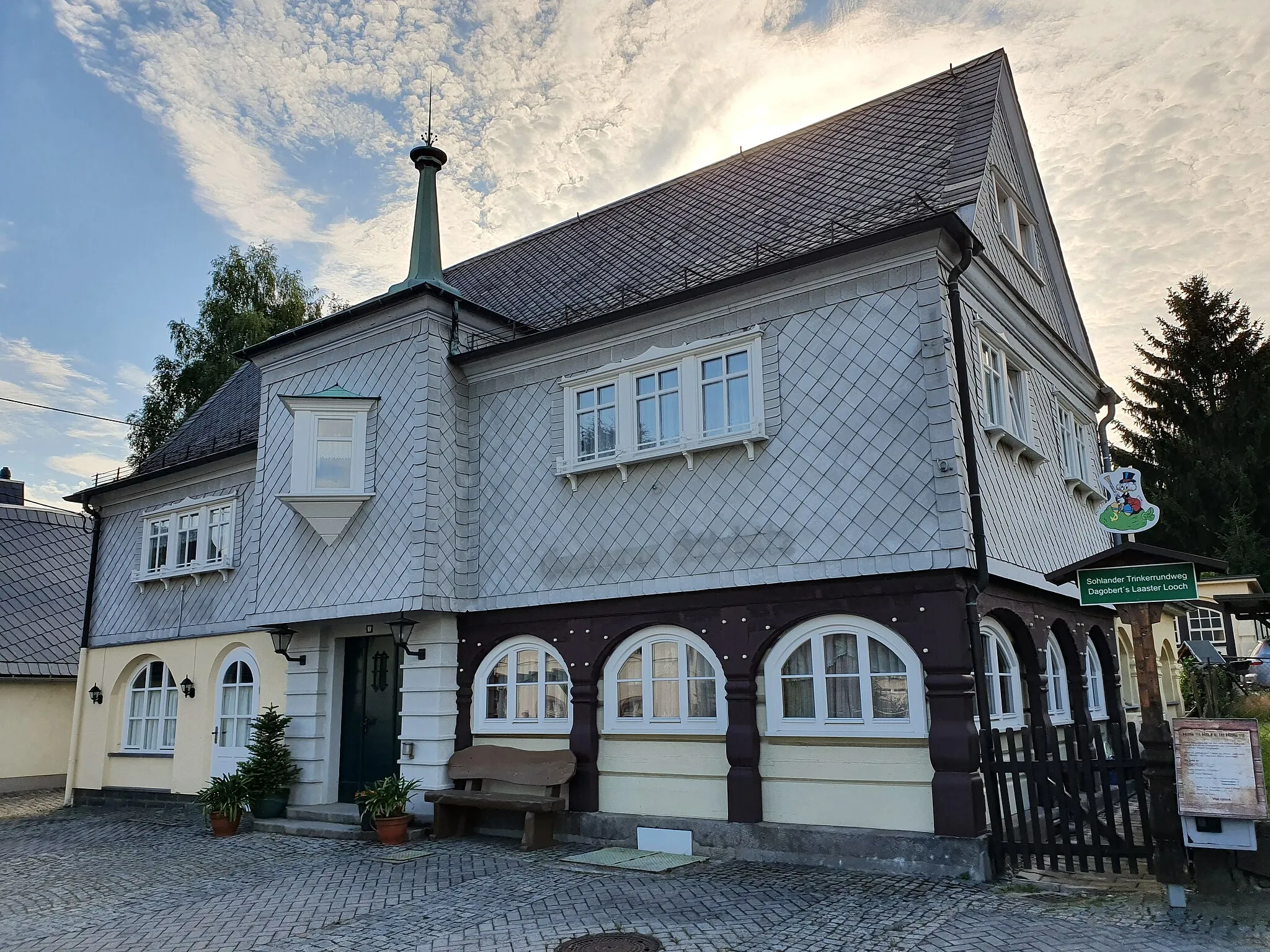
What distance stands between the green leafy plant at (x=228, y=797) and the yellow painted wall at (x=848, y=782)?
7761 mm

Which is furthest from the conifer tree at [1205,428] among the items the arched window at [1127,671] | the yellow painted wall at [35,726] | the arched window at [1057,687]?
the yellow painted wall at [35,726]

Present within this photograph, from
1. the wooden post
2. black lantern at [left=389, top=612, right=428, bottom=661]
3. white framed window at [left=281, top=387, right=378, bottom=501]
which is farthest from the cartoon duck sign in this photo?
white framed window at [left=281, top=387, right=378, bottom=501]

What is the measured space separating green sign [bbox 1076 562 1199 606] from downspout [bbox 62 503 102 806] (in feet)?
60.3

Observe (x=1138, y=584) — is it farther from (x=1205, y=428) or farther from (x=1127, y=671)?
(x=1205, y=428)

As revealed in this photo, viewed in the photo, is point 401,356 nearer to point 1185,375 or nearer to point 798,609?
point 798,609

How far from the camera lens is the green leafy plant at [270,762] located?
13.8m

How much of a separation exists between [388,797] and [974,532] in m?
7.76

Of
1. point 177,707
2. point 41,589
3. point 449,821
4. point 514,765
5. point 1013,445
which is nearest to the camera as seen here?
point 1013,445

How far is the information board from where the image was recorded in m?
7.29

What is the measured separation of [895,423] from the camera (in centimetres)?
995

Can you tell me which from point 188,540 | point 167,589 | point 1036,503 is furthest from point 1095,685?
point 167,589

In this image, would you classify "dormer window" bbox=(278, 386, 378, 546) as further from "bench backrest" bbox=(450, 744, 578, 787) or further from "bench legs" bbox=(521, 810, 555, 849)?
"bench legs" bbox=(521, 810, 555, 849)

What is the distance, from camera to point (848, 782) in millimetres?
9711

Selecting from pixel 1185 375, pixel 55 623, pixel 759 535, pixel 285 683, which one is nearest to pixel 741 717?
pixel 759 535
